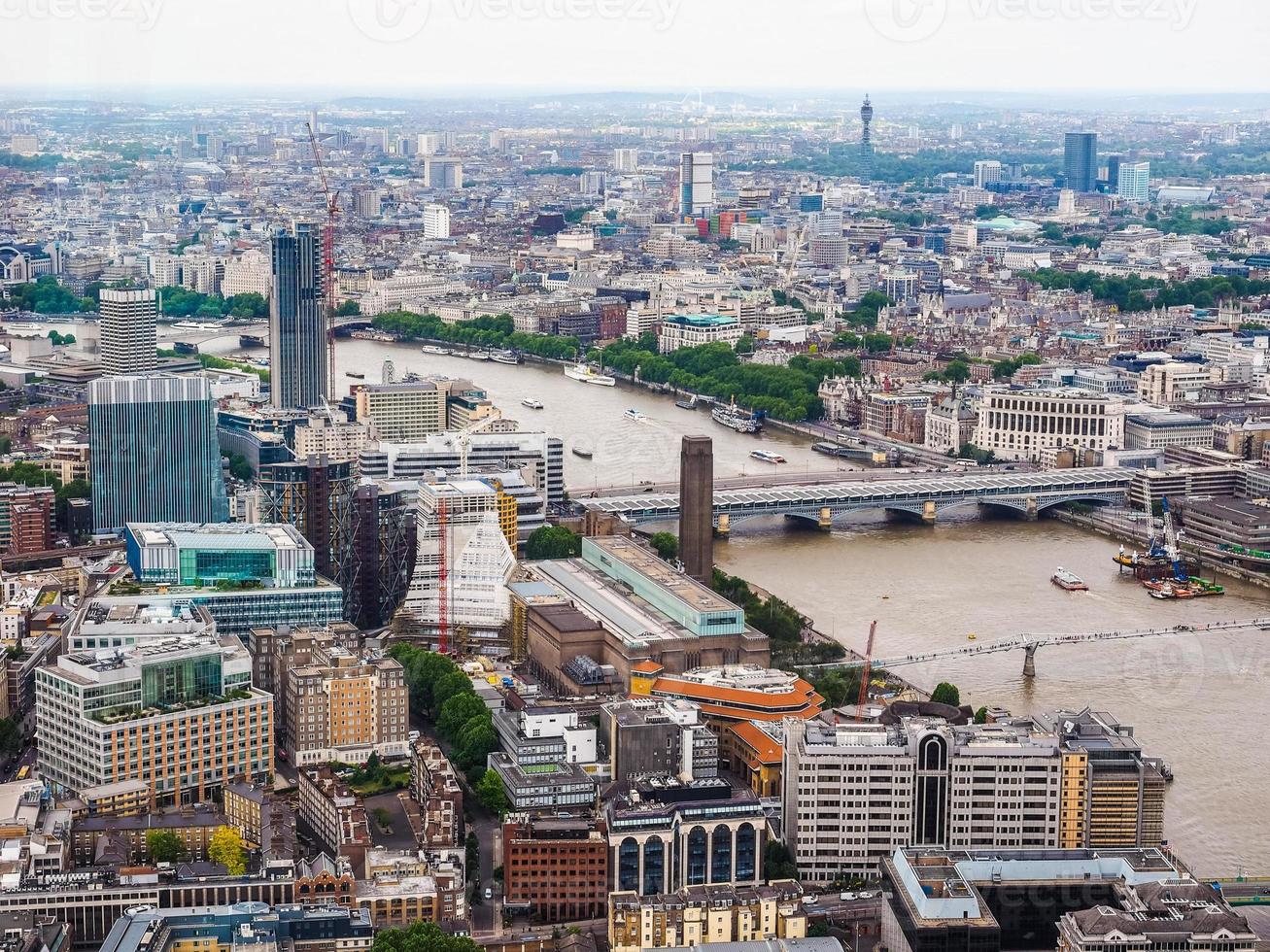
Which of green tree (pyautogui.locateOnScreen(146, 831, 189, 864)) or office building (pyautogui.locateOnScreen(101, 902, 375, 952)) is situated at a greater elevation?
office building (pyautogui.locateOnScreen(101, 902, 375, 952))

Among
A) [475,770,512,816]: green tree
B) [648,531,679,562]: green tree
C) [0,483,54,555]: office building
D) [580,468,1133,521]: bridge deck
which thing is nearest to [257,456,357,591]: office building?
[0,483,54,555]: office building

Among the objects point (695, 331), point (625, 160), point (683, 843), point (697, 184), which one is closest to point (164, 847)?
point (683, 843)

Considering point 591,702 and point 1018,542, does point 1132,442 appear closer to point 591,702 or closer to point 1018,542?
point 1018,542

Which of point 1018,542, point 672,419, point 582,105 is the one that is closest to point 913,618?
point 1018,542

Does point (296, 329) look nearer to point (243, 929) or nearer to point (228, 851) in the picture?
point (228, 851)

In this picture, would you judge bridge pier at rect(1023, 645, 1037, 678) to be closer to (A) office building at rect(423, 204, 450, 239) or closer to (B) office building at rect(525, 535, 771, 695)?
(B) office building at rect(525, 535, 771, 695)
